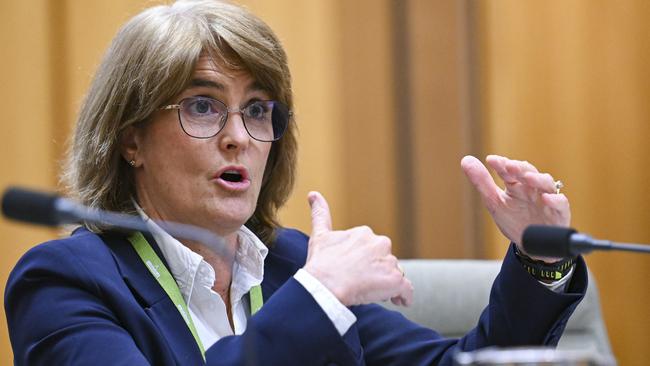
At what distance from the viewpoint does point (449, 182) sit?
317 centimetres

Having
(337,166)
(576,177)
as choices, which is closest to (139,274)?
(337,166)

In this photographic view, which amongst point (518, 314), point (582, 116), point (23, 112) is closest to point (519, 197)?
point (518, 314)

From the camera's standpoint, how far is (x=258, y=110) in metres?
1.68

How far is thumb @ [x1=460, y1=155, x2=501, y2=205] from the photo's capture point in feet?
4.95

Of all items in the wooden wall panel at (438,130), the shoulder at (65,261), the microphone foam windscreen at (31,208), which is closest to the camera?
the microphone foam windscreen at (31,208)

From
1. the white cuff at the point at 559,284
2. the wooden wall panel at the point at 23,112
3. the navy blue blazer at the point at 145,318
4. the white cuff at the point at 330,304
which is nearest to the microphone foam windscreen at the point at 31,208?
the navy blue blazer at the point at 145,318

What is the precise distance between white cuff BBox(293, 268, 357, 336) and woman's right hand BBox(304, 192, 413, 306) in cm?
1

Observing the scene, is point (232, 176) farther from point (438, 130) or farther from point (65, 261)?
point (438, 130)

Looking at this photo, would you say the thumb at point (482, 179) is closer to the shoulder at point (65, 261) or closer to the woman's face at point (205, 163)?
the woman's face at point (205, 163)

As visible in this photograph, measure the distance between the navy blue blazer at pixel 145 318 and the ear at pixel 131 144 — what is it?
155 millimetres

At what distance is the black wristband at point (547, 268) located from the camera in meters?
1.47

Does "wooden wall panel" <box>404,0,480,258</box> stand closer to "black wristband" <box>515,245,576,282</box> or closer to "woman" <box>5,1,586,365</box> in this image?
"woman" <box>5,1,586,365</box>

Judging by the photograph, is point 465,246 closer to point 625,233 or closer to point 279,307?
point 625,233

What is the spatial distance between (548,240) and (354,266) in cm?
36
